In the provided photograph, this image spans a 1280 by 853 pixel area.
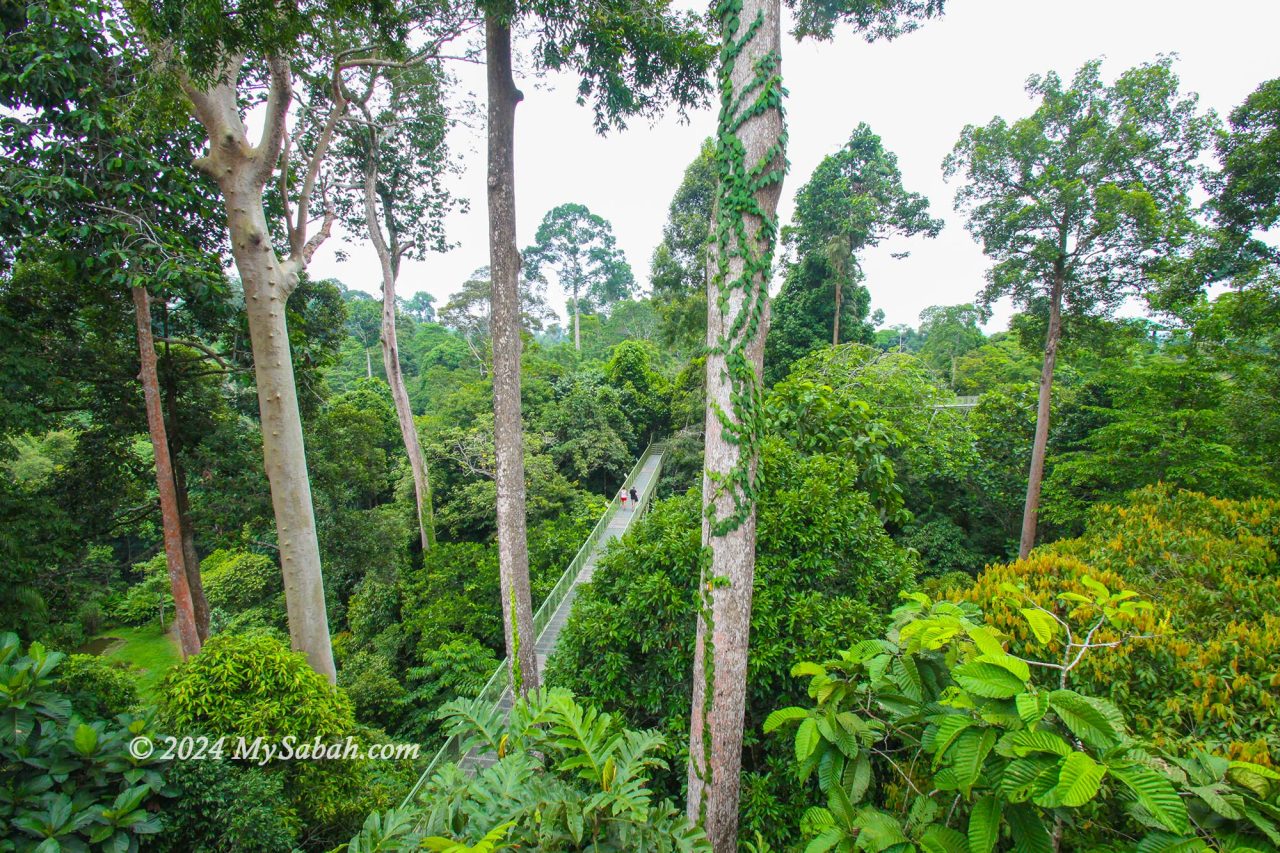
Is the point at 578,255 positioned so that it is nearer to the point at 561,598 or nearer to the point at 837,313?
the point at 837,313

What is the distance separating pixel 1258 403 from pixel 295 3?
12292mm

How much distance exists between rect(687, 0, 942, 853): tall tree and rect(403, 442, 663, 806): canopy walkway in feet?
4.48

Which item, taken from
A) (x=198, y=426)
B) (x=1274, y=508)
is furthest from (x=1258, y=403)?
(x=198, y=426)

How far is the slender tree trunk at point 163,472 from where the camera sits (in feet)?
19.4

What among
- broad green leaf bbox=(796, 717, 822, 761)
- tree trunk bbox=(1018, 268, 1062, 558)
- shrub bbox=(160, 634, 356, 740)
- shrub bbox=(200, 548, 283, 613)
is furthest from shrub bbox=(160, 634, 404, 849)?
tree trunk bbox=(1018, 268, 1062, 558)

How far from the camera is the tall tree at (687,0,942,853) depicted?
2.73 m

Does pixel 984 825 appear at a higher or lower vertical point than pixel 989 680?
lower

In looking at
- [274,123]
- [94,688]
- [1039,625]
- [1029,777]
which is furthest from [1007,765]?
[274,123]

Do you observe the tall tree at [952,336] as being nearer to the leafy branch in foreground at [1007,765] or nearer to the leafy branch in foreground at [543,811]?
the leafy branch in foreground at [1007,765]

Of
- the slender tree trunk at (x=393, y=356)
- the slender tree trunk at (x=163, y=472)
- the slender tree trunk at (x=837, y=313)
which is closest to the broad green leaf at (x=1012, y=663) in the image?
the slender tree trunk at (x=163, y=472)

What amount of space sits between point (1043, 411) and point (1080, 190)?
3947mm

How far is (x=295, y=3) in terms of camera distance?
146 inches

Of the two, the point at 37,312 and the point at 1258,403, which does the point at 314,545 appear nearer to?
the point at 37,312

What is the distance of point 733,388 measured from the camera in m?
2.79
